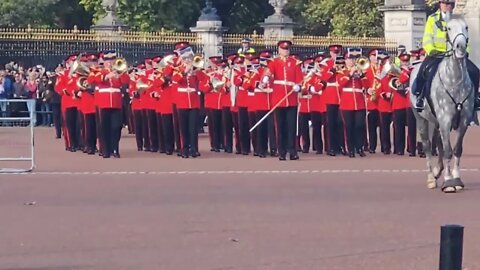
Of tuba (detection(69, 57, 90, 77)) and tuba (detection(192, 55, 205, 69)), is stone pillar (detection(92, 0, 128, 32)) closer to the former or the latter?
tuba (detection(69, 57, 90, 77))

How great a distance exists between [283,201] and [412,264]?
445 cm

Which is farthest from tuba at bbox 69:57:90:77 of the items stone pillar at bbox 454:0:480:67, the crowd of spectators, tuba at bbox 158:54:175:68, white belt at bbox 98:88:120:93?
stone pillar at bbox 454:0:480:67

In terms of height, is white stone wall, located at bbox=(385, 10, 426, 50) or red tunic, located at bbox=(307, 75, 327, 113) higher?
white stone wall, located at bbox=(385, 10, 426, 50)

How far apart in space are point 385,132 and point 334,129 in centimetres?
87

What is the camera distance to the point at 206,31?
118 ft

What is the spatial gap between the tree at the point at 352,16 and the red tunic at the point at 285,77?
25837 mm

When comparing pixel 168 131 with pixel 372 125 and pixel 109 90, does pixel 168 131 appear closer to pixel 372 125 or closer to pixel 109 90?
pixel 109 90

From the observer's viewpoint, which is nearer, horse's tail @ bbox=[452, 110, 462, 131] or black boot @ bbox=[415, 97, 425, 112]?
horse's tail @ bbox=[452, 110, 462, 131]

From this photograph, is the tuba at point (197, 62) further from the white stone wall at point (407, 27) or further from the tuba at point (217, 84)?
the white stone wall at point (407, 27)

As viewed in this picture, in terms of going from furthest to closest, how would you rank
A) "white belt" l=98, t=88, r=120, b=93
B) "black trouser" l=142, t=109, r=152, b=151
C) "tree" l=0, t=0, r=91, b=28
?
1. "tree" l=0, t=0, r=91, b=28
2. "black trouser" l=142, t=109, r=152, b=151
3. "white belt" l=98, t=88, r=120, b=93

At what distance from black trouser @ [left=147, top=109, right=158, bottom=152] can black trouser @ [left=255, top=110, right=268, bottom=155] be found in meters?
2.12

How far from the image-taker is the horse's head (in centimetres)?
1575

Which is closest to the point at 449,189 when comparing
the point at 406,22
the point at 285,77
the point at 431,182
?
the point at 431,182

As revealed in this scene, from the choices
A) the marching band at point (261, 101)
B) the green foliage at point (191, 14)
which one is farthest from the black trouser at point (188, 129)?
the green foliage at point (191, 14)
